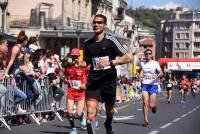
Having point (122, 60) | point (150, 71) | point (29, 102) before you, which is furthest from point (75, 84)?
point (122, 60)

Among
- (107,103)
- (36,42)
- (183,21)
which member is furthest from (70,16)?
(183,21)

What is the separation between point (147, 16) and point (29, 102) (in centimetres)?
15989

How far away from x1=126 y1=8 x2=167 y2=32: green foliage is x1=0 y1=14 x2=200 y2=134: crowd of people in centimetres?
14052

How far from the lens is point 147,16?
6924 inches

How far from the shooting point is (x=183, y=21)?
181 meters

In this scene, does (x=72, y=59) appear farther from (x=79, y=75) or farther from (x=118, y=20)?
(x=118, y=20)

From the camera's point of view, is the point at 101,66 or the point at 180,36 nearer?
the point at 101,66

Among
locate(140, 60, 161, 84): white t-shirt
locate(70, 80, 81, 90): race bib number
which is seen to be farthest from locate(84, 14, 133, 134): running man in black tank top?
locate(140, 60, 161, 84): white t-shirt

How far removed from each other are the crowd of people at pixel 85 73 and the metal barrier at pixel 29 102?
0.10m

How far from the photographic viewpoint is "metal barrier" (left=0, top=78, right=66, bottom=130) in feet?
52.1

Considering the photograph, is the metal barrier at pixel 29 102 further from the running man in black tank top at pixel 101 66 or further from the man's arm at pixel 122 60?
the man's arm at pixel 122 60

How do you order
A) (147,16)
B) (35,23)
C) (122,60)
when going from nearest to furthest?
(122,60) → (35,23) → (147,16)

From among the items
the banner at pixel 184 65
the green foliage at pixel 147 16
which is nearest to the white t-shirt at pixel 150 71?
the banner at pixel 184 65

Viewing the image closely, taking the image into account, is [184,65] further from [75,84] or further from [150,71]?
[75,84]
